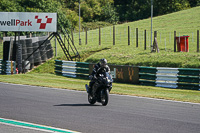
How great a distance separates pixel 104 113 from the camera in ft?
37.8

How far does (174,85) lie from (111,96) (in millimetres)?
6237

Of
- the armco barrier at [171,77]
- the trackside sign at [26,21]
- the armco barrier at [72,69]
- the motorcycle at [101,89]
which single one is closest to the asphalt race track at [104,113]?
the motorcycle at [101,89]

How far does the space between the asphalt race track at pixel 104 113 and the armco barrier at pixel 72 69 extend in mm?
10739

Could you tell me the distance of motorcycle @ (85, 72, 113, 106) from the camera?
12732 mm

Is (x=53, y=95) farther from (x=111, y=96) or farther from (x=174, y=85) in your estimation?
(x=174, y=85)

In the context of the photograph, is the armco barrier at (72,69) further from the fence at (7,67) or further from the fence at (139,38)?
the fence at (139,38)

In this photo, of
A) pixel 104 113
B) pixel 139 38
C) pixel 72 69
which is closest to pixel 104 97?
pixel 104 113

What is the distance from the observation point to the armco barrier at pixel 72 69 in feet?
88.3

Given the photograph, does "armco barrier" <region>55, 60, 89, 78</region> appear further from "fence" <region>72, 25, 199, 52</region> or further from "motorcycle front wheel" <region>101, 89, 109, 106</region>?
"motorcycle front wheel" <region>101, 89, 109, 106</region>

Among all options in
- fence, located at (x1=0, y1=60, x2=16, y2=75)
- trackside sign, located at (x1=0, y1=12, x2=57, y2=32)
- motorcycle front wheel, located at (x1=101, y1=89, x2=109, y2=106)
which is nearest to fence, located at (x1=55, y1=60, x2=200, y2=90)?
trackside sign, located at (x1=0, y1=12, x2=57, y2=32)

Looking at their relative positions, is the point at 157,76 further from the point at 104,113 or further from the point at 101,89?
the point at 104,113

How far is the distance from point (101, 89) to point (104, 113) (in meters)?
1.83

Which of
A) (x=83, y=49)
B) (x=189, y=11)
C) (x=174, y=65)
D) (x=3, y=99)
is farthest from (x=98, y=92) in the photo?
(x=189, y=11)

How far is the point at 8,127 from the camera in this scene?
9359mm
